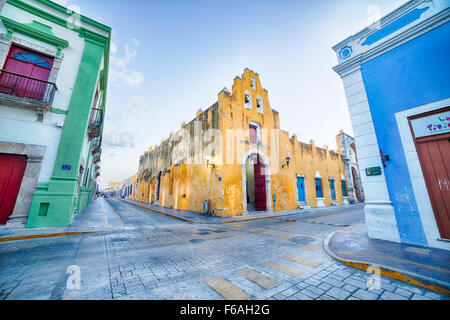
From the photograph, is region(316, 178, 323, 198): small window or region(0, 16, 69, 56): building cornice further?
region(316, 178, 323, 198): small window

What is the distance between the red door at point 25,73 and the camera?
20.2 ft

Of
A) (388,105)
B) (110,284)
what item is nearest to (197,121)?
(388,105)

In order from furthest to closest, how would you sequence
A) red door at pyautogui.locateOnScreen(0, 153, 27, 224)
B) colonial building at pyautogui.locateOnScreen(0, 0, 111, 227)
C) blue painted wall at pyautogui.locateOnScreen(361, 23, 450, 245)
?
colonial building at pyautogui.locateOnScreen(0, 0, 111, 227) → red door at pyautogui.locateOnScreen(0, 153, 27, 224) → blue painted wall at pyautogui.locateOnScreen(361, 23, 450, 245)

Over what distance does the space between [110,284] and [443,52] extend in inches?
333

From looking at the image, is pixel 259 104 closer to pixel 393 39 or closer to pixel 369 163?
pixel 393 39

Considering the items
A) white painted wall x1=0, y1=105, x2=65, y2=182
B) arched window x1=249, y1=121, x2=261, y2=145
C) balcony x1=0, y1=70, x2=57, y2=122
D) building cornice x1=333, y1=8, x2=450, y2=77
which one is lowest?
white painted wall x1=0, y1=105, x2=65, y2=182

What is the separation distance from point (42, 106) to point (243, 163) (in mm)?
10190

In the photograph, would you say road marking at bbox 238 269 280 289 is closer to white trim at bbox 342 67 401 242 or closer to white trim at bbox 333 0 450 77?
white trim at bbox 342 67 401 242

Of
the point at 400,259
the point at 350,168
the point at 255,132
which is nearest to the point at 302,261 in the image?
the point at 400,259

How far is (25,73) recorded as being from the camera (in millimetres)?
6609

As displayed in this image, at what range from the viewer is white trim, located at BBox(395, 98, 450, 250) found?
385 cm

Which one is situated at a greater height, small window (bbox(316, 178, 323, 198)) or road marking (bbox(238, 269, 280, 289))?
small window (bbox(316, 178, 323, 198))

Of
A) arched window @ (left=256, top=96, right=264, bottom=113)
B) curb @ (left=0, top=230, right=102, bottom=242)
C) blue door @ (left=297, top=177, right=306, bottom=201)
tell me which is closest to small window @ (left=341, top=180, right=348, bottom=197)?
blue door @ (left=297, top=177, right=306, bottom=201)
